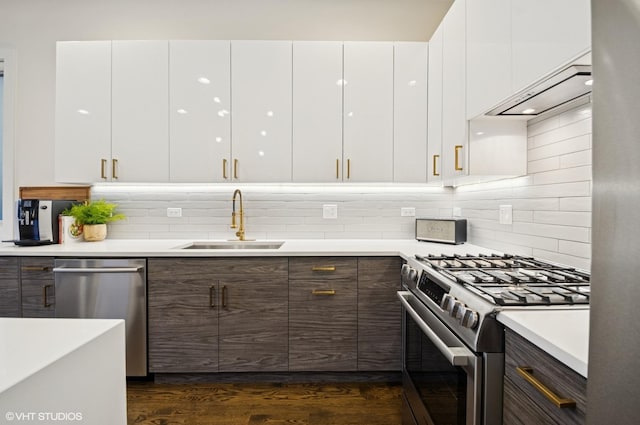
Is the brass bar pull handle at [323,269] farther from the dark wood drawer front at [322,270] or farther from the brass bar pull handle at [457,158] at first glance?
the brass bar pull handle at [457,158]

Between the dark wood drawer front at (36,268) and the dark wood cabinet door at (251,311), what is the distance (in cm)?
108

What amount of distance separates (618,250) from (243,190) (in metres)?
2.55

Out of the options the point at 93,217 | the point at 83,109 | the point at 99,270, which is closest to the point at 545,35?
the point at 99,270

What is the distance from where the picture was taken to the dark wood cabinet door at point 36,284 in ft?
7.30

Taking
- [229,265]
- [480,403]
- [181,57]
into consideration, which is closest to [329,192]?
[229,265]

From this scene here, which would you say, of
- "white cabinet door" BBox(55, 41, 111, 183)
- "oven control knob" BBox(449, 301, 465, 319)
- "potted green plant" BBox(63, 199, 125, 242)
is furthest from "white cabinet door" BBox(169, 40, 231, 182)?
"oven control knob" BBox(449, 301, 465, 319)

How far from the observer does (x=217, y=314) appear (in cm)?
223

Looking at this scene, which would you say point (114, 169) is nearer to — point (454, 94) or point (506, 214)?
point (454, 94)

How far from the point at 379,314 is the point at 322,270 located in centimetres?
45

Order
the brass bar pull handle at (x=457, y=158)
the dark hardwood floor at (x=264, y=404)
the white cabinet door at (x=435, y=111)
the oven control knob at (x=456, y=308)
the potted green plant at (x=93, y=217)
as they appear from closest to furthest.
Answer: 1. the oven control knob at (x=456, y=308)
2. the dark hardwood floor at (x=264, y=404)
3. the brass bar pull handle at (x=457, y=158)
4. the white cabinet door at (x=435, y=111)
5. the potted green plant at (x=93, y=217)

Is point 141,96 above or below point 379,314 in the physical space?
above

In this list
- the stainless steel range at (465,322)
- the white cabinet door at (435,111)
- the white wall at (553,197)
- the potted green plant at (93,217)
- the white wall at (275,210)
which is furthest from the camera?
the white wall at (275,210)

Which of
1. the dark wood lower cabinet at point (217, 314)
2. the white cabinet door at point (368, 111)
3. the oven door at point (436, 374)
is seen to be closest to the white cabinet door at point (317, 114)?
the white cabinet door at point (368, 111)

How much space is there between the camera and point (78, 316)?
2.22 metres
